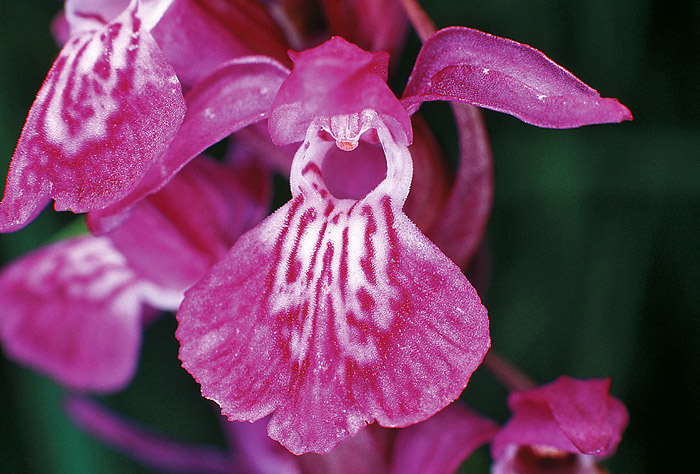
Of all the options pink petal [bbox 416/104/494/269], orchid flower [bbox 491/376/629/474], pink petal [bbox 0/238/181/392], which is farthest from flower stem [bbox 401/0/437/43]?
pink petal [bbox 0/238/181/392]

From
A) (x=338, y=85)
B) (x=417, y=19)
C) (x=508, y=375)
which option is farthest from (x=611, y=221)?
(x=338, y=85)

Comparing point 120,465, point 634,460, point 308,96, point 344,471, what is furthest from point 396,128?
point 120,465

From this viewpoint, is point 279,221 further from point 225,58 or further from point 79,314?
point 79,314

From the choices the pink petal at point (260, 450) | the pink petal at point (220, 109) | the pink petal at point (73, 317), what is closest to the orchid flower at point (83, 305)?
the pink petal at point (73, 317)

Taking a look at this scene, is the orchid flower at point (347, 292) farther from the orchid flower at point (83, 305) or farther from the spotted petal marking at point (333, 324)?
the orchid flower at point (83, 305)

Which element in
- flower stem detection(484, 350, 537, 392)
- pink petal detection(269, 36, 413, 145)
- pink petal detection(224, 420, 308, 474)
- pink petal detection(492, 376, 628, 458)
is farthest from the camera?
pink petal detection(224, 420, 308, 474)

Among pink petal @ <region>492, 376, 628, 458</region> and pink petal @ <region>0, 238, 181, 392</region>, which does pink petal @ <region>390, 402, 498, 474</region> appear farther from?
pink petal @ <region>0, 238, 181, 392</region>

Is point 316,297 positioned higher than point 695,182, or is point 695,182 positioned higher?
point 316,297
